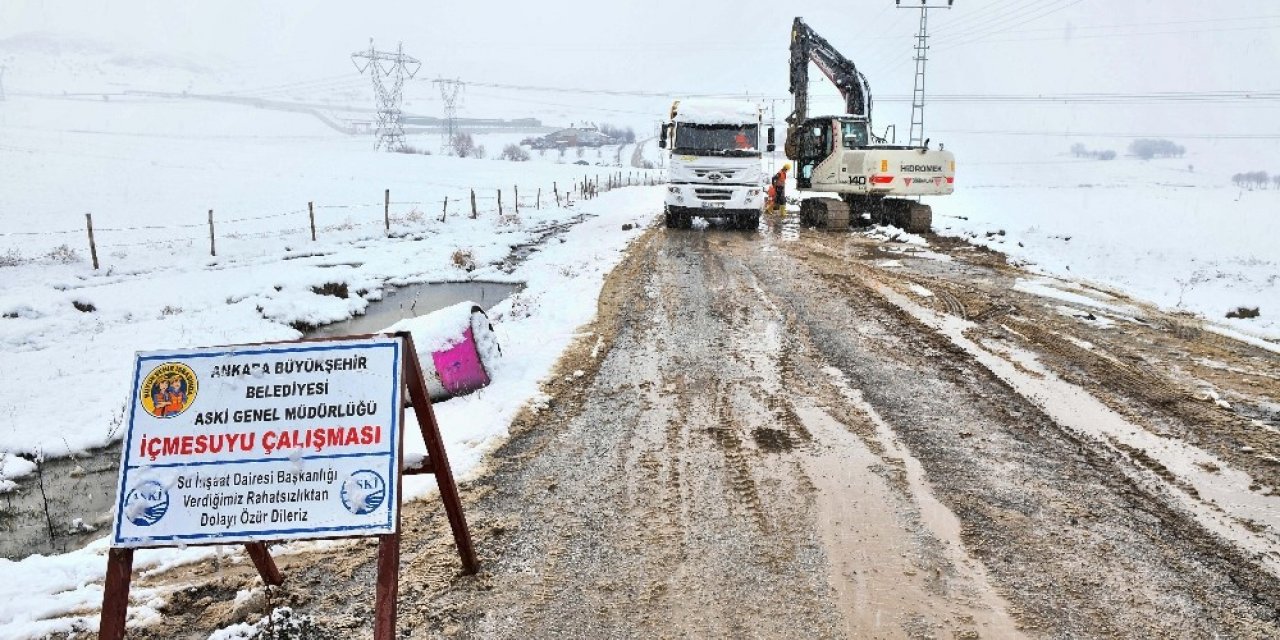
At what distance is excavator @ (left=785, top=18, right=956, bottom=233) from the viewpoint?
753 inches

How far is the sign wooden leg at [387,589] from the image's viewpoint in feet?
9.55

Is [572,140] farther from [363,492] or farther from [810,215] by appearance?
[363,492]

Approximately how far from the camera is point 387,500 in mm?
3068

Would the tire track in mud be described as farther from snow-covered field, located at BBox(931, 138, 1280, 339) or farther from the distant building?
the distant building

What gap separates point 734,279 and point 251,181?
136 feet

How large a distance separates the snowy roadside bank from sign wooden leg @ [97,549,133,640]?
82cm

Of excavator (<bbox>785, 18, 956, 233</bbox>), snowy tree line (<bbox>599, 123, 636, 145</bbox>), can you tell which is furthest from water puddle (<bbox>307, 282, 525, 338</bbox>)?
snowy tree line (<bbox>599, 123, 636, 145</bbox>)

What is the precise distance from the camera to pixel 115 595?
298cm

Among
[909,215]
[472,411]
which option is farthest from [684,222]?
[472,411]

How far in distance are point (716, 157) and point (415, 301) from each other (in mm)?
8333

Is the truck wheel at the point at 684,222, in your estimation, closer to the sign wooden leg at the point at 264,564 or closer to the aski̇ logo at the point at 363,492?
the sign wooden leg at the point at 264,564

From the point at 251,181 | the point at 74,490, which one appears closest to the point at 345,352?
the point at 74,490

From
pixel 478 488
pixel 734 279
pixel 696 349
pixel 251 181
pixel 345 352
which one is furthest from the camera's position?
pixel 251 181

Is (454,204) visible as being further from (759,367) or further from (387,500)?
(387,500)
